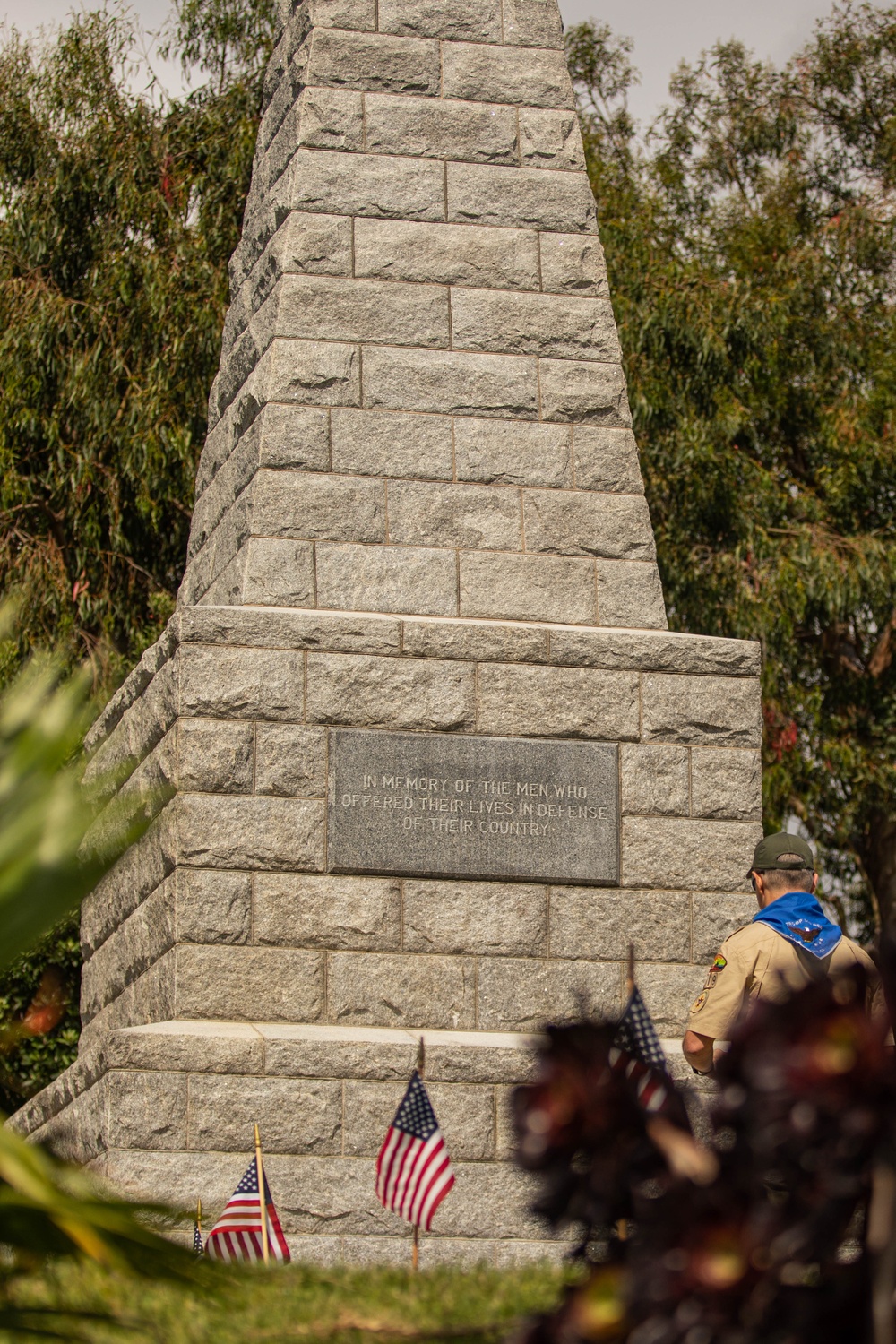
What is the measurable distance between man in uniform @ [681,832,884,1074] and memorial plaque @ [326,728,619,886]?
1.62m

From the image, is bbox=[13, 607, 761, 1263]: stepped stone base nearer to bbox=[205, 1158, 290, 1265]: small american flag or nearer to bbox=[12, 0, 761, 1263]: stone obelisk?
bbox=[12, 0, 761, 1263]: stone obelisk

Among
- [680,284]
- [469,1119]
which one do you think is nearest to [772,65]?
[680,284]

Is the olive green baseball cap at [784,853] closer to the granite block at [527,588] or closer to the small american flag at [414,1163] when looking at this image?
the small american flag at [414,1163]

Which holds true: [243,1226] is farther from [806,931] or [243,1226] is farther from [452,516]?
[452,516]

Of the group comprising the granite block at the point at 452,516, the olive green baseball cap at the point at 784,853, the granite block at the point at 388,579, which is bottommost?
the olive green baseball cap at the point at 784,853

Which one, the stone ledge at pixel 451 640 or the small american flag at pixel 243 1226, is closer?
the small american flag at pixel 243 1226

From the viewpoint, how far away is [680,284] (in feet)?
55.0

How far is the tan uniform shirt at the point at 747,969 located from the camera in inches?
240

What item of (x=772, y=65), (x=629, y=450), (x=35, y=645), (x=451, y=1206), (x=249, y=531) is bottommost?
(x=451, y=1206)

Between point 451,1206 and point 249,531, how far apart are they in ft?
10.2

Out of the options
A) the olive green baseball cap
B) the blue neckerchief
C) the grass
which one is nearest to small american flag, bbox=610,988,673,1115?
the grass

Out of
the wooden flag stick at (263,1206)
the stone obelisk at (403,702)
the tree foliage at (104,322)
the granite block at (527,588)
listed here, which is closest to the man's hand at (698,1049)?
the stone obelisk at (403,702)

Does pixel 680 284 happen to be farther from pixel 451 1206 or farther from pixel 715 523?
pixel 451 1206

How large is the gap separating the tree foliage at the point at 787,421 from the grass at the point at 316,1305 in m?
11.3
